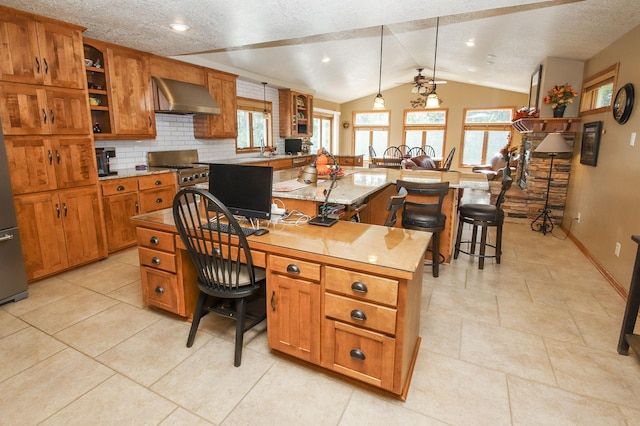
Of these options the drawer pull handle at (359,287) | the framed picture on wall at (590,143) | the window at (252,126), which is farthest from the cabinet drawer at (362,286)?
the window at (252,126)

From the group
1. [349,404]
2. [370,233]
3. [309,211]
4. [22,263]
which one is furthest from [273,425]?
[22,263]

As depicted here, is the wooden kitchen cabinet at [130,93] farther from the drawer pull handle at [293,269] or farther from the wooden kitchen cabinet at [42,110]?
the drawer pull handle at [293,269]

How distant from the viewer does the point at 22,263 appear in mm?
2838

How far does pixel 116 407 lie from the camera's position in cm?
172

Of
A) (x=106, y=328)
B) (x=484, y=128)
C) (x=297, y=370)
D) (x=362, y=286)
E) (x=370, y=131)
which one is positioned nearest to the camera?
(x=362, y=286)

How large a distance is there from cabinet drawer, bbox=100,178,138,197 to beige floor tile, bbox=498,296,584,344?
12.9ft

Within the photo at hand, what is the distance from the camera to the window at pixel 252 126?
21.0 ft

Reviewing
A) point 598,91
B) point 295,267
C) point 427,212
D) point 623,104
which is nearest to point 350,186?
point 427,212

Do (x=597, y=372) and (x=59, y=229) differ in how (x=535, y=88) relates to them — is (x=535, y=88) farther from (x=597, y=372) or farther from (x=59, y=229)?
(x=59, y=229)

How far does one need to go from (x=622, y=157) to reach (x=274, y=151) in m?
5.57

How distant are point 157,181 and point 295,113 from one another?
4.07 metres

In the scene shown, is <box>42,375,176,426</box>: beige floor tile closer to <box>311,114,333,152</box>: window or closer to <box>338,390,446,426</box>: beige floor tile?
<box>338,390,446,426</box>: beige floor tile

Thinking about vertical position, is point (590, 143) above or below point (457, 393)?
above

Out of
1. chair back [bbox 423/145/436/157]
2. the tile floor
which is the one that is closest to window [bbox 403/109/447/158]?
chair back [bbox 423/145/436/157]
